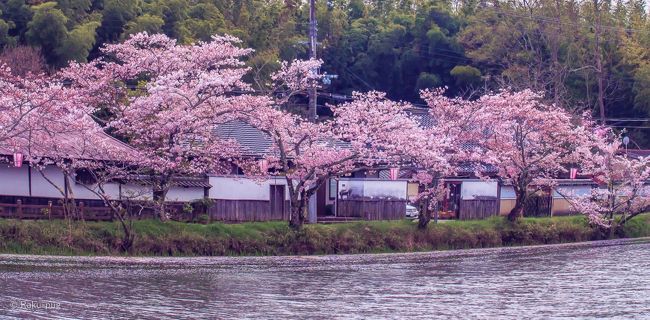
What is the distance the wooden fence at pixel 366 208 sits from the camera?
30.3 m

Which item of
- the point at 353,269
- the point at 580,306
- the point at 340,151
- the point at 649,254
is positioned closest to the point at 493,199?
the point at 649,254

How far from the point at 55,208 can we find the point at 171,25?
20756 millimetres

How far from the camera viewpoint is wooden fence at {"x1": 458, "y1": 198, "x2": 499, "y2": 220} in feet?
108

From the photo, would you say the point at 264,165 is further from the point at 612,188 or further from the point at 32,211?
the point at 612,188

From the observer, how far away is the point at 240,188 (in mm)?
28203

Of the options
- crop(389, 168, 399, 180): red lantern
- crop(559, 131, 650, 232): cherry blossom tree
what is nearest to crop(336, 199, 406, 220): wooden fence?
crop(389, 168, 399, 180): red lantern

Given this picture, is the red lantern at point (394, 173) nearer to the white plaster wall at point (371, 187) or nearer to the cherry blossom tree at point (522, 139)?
the white plaster wall at point (371, 187)

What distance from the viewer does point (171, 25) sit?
41.9m

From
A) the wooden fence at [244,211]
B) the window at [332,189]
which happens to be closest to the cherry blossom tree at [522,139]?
the window at [332,189]

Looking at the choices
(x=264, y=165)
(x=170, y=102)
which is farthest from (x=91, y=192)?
(x=264, y=165)

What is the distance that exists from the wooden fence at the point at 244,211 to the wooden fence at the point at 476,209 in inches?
312

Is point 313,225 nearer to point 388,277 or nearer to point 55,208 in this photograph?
point 388,277

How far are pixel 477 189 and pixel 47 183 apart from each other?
1744 centimetres

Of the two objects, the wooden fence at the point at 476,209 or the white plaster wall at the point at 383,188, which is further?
the wooden fence at the point at 476,209
